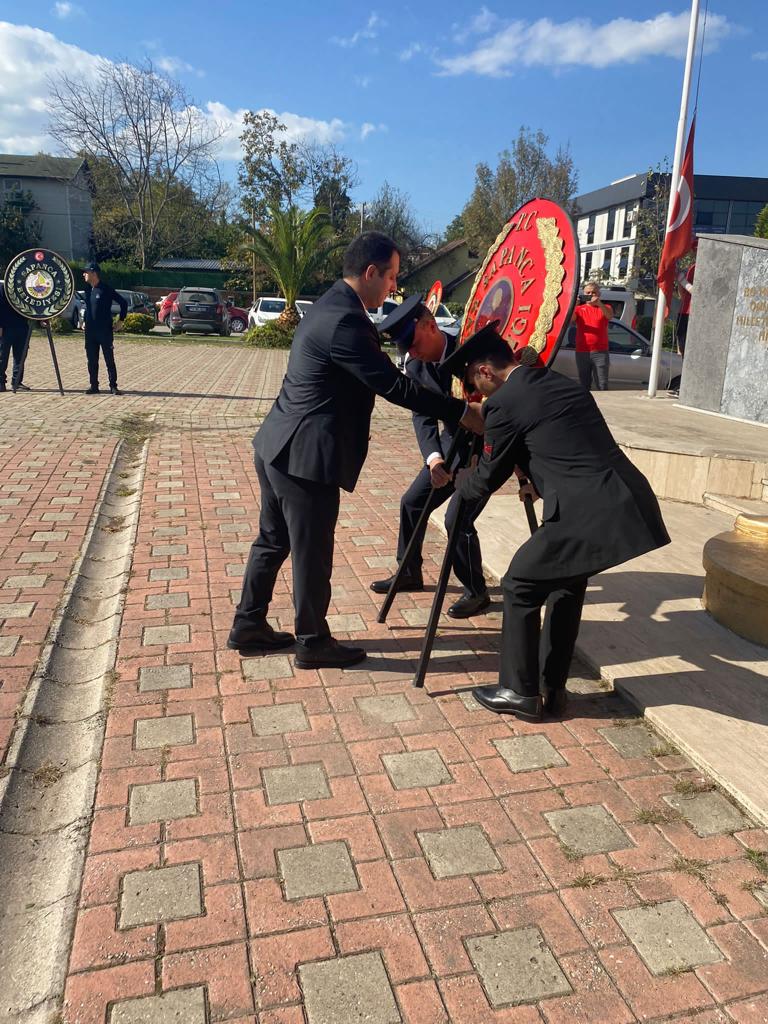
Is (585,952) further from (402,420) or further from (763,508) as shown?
(402,420)

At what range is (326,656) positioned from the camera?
3795 millimetres

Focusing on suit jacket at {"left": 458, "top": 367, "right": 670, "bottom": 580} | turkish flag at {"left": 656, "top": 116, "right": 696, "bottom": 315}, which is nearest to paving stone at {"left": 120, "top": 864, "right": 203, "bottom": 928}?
suit jacket at {"left": 458, "top": 367, "right": 670, "bottom": 580}

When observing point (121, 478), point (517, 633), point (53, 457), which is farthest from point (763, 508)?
point (53, 457)

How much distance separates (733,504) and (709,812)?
4156mm

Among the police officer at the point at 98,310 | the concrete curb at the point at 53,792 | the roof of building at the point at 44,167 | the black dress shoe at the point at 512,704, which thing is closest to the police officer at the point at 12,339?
the police officer at the point at 98,310

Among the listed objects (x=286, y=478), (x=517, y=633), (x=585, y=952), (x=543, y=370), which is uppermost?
(x=543, y=370)

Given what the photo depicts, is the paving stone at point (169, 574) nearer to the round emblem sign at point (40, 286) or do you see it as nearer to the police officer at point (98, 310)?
the police officer at point (98, 310)

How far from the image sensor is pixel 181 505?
6.52 metres

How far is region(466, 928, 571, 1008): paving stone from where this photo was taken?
205 centimetres

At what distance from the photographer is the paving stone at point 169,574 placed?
4.85 meters

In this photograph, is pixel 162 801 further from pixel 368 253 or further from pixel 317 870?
pixel 368 253

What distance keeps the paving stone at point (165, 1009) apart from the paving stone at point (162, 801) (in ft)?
2.37

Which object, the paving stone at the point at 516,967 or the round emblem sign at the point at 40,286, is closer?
the paving stone at the point at 516,967

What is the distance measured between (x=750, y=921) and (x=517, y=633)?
1.30 metres
